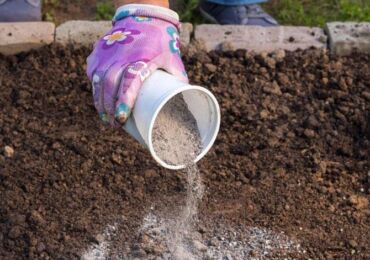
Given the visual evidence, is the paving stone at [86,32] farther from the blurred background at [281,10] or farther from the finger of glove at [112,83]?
the finger of glove at [112,83]

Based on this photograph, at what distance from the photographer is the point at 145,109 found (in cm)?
199

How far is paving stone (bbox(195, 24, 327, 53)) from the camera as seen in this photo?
126 inches

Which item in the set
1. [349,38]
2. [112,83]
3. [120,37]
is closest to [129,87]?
[112,83]

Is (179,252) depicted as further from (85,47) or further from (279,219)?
(85,47)

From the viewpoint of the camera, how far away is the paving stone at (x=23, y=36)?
10.5ft

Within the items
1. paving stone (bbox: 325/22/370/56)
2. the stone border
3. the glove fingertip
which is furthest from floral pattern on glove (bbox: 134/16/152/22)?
paving stone (bbox: 325/22/370/56)

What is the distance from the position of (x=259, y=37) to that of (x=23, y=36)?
87cm

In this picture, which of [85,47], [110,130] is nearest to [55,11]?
[85,47]

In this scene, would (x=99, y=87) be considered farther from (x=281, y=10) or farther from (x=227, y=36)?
(x=281, y=10)

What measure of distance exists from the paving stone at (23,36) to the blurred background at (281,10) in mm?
189

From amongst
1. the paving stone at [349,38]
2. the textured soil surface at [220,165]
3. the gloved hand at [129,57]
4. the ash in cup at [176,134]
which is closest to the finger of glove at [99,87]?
the gloved hand at [129,57]

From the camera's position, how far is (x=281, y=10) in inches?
138

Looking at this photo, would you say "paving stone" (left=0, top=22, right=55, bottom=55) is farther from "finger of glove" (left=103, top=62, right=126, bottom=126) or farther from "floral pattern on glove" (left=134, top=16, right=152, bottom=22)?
"finger of glove" (left=103, top=62, right=126, bottom=126)

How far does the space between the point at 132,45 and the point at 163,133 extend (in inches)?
9.2
